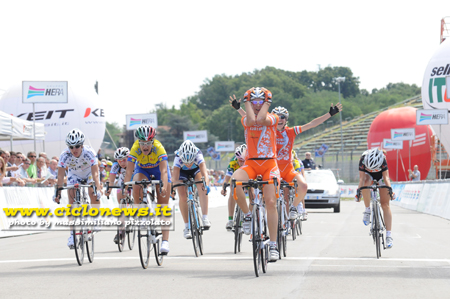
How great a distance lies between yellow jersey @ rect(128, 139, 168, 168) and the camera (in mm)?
10008

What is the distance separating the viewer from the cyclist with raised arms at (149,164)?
31.8 feet

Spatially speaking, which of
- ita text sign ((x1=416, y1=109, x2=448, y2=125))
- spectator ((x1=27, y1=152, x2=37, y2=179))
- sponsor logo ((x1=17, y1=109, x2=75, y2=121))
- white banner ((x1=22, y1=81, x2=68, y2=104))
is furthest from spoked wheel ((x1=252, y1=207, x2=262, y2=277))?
ita text sign ((x1=416, y1=109, x2=448, y2=125))

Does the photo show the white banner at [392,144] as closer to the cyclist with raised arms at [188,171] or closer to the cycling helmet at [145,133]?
the cyclist with raised arms at [188,171]

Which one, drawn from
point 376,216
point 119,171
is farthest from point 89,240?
point 376,216

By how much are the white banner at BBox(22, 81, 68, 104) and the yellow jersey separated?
19015mm

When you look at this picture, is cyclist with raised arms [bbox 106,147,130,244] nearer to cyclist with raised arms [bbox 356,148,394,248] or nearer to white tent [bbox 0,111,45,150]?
cyclist with raised arms [bbox 356,148,394,248]

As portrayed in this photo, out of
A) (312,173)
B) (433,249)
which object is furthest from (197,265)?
(312,173)

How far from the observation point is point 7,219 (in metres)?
16.5

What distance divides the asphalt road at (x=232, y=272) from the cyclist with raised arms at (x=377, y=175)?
1.78 feet

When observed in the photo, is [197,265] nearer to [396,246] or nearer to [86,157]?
[86,157]

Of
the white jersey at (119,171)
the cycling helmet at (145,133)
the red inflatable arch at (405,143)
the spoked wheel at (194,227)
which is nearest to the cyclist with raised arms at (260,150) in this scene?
the cycling helmet at (145,133)

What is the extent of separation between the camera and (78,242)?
1021 cm

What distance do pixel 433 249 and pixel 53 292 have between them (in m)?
6.93

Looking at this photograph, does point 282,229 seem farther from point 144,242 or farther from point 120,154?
point 120,154
